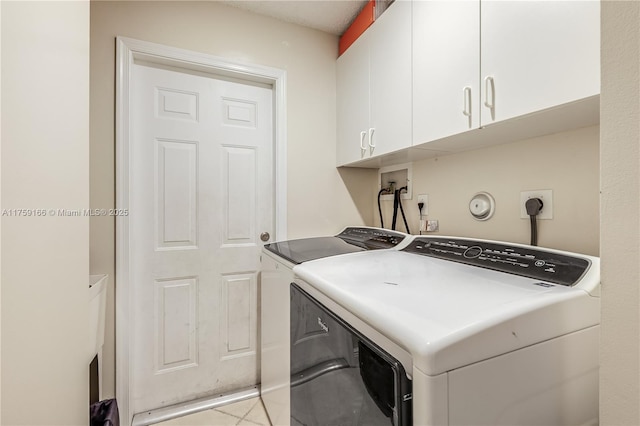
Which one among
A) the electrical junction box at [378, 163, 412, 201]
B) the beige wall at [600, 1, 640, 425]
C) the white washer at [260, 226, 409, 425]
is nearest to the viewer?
the beige wall at [600, 1, 640, 425]

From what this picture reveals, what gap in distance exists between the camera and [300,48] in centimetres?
199

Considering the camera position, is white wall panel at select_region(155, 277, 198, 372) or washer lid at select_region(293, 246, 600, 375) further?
white wall panel at select_region(155, 277, 198, 372)

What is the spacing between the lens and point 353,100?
1846 mm

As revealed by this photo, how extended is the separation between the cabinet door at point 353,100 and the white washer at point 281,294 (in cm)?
56

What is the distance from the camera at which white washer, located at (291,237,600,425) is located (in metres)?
→ 0.54

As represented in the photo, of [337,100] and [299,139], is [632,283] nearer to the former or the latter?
[299,139]

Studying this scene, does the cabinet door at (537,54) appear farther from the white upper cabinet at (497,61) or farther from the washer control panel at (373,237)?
the washer control panel at (373,237)

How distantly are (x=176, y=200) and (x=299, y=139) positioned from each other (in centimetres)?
87

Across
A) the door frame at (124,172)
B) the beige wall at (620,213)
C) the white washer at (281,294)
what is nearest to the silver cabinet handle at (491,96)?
the beige wall at (620,213)

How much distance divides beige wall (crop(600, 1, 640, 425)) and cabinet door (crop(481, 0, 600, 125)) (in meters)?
0.48

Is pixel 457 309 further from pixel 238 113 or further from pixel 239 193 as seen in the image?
pixel 238 113

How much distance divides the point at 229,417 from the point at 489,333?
168cm

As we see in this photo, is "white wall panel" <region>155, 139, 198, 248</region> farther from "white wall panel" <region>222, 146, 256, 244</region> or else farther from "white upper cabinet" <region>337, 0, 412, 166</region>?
"white upper cabinet" <region>337, 0, 412, 166</region>

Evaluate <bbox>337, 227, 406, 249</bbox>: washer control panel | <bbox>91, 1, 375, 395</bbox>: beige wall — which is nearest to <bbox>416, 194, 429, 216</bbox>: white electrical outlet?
<bbox>337, 227, 406, 249</bbox>: washer control panel
